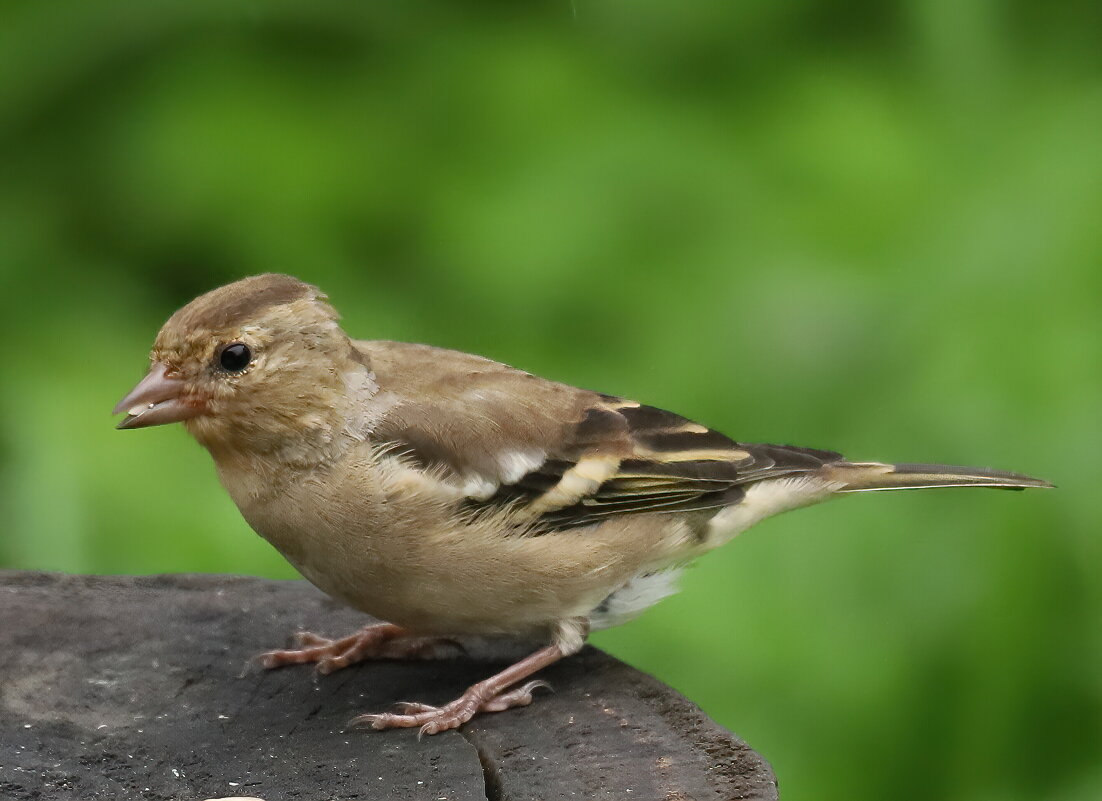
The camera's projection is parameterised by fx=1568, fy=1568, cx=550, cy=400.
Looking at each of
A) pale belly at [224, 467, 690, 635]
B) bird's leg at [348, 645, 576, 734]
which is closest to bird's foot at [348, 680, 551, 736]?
bird's leg at [348, 645, 576, 734]

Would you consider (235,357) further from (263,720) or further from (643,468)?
(643,468)

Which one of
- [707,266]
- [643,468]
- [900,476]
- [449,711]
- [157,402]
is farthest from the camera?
[707,266]

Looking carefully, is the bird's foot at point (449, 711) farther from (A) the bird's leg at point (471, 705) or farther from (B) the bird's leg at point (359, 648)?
(B) the bird's leg at point (359, 648)

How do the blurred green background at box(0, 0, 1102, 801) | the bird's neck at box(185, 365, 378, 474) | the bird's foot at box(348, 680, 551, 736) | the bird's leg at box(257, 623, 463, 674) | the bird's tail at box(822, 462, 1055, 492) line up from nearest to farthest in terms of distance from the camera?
1. the bird's foot at box(348, 680, 551, 736)
2. the bird's neck at box(185, 365, 378, 474)
3. the bird's leg at box(257, 623, 463, 674)
4. the bird's tail at box(822, 462, 1055, 492)
5. the blurred green background at box(0, 0, 1102, 801)

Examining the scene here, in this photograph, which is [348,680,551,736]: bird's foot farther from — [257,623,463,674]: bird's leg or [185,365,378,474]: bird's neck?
[185,365,378,474]: bird's neck

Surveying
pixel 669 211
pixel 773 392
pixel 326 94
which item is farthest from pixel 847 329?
pixel 326 94

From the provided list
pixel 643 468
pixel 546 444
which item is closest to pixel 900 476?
pixel 643 468
